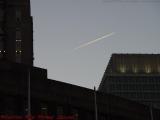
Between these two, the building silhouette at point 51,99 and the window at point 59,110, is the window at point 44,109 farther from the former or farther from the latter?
the window at point 59,110

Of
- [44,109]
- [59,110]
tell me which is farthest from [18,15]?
[44,109]

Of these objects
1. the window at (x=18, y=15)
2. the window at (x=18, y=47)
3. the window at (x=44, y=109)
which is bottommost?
the window at (x=44, y=109)

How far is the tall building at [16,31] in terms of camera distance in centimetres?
12781

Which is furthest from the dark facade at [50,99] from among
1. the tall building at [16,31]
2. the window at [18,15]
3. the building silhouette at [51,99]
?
the window at [18,15]

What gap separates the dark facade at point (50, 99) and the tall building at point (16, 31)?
5249cm

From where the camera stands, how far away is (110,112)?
77.2m

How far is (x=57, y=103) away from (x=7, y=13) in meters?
70.4

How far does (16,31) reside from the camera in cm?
13375

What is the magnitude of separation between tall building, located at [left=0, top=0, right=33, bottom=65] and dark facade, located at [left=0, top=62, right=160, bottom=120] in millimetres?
52491

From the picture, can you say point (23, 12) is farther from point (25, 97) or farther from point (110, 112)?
point (25, 97)

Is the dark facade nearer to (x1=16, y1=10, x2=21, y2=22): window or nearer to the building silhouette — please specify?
the building silhouette

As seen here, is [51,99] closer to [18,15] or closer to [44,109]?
[44,109]

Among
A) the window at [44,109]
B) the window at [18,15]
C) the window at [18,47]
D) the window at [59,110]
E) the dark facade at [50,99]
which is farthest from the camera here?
the window at [18,15]

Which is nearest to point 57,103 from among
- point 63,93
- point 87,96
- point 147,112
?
point 63,93
